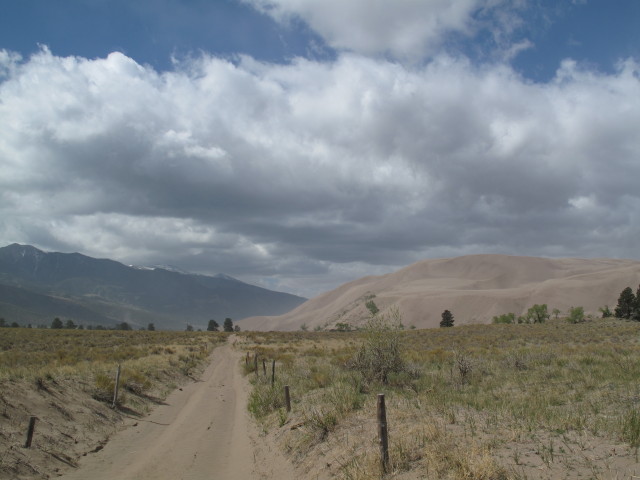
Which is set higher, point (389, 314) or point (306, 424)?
point (389, 314)

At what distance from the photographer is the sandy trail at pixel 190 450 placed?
34.9 ft

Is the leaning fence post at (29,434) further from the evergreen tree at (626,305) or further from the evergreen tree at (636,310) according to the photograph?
the evergreen tree at (626,305)

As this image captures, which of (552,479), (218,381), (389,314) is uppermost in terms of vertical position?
(389,314)

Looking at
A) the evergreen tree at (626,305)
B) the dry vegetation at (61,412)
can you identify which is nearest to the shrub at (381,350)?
the dry vegetation at (61,412)

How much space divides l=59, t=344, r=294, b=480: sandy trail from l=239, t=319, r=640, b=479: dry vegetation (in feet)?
2.44

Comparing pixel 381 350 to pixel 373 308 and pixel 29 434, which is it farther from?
pixel 29 434

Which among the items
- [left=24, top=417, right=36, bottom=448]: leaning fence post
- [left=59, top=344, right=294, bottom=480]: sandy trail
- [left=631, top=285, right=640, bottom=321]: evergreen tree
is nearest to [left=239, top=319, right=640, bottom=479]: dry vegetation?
[left=59, top=344, right=294, bottom=480]: sandy trail

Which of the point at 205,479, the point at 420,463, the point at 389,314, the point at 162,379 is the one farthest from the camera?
the point at 162,379

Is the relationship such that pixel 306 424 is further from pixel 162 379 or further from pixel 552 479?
pixel 162 379

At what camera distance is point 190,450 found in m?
12.5

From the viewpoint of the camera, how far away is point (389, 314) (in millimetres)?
18281

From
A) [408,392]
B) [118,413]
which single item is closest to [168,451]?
[118,413]

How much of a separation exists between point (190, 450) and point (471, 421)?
26.3 ft

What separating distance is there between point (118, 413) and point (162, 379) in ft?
27.4
